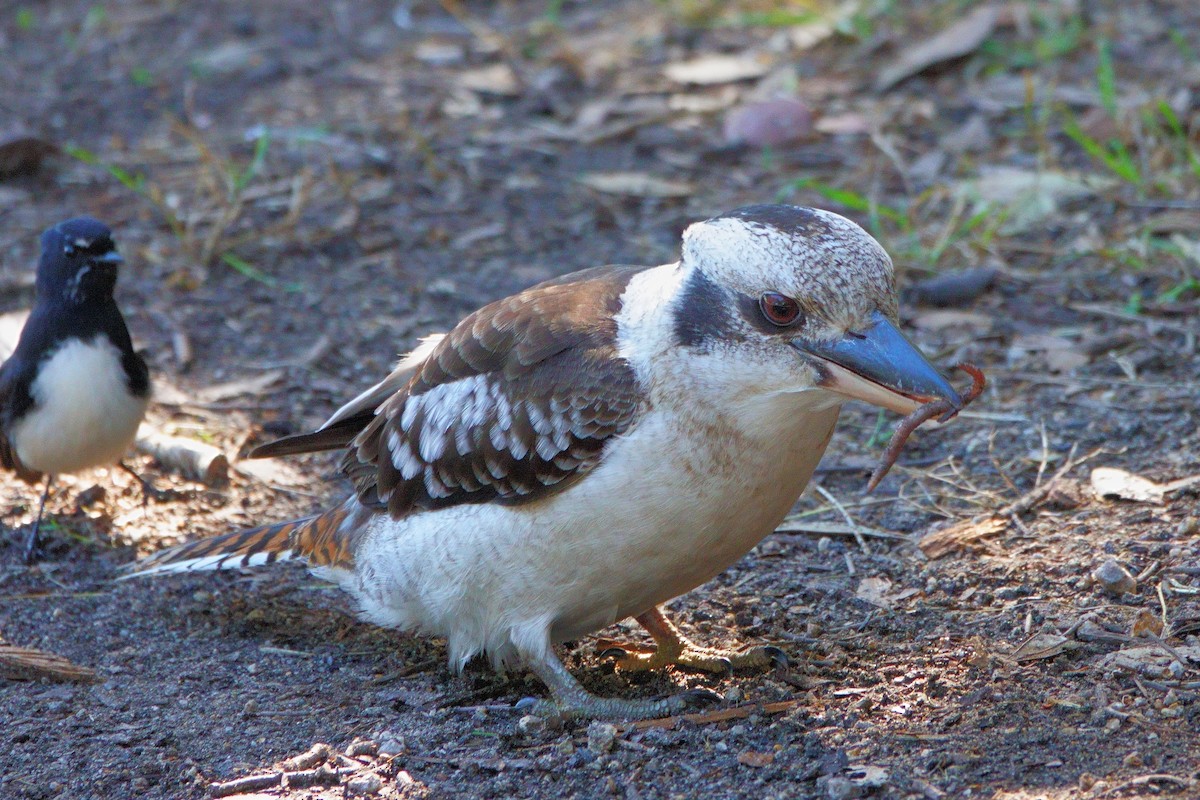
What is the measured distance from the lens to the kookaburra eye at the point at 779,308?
3521 millimetres

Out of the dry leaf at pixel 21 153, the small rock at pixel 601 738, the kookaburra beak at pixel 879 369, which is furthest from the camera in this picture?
the dry leaf at pixel 21 153

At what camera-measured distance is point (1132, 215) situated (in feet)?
22.1

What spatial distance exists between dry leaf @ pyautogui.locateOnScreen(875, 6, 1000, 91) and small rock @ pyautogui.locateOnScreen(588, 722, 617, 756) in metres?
5.76

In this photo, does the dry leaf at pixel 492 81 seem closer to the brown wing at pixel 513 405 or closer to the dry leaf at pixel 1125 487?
the brown wing at pixel 513 405

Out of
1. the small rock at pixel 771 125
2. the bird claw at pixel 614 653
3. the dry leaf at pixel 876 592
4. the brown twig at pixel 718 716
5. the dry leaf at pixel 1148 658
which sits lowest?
the bird claw at pixel 614 653

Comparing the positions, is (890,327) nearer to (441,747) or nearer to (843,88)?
(441,747)

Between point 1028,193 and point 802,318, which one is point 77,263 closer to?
point 802,318

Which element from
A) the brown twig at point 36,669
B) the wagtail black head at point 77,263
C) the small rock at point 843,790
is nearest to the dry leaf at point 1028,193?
the wagtail black head at point 77,263

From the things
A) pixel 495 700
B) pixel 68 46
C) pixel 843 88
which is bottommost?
pixel 495 700

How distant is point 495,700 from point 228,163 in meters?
4.47

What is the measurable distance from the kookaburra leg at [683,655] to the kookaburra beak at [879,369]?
3.15 ft

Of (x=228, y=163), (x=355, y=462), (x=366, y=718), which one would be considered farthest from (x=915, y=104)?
(x=366, y=718)

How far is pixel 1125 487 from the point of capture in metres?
4.72

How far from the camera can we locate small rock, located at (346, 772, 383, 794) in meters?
3.56
